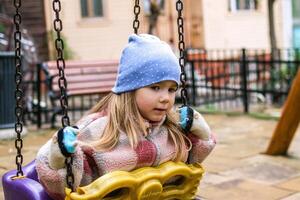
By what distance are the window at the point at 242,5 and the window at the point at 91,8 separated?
4163mm

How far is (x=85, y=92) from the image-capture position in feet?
24.4

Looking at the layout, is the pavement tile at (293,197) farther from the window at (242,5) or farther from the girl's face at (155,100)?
the window at (242,5)

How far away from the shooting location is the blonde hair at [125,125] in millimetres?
2514

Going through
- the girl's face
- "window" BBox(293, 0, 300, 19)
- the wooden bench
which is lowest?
the wooden bench

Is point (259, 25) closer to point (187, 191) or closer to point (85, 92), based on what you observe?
point (85, 92)

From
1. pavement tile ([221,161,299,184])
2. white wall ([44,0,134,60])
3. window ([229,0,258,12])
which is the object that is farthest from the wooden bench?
window ([229,0,258,12])

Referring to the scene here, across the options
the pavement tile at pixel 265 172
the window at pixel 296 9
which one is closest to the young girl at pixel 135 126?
the pavement tile at pixel 265 172

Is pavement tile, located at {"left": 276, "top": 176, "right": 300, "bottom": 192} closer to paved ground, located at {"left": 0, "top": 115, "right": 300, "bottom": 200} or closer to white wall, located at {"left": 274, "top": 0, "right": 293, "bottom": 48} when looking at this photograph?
paved ground, located at {"left": 0, "top": 115, "right": 300, "bottom": 200}

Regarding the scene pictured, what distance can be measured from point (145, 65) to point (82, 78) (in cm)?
513

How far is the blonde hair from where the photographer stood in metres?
2.51

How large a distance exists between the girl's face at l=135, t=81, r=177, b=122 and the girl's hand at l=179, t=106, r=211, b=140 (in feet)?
0.40

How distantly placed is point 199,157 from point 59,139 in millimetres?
871

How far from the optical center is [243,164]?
5.11m

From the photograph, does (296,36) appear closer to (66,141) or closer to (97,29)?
(97,29)
